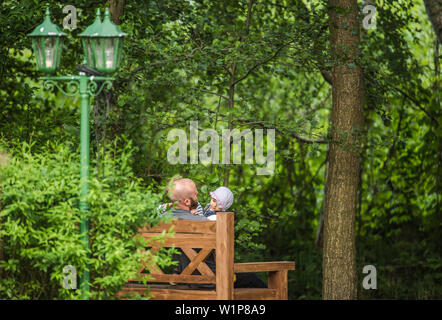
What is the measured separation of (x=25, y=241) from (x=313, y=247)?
779 centimetres

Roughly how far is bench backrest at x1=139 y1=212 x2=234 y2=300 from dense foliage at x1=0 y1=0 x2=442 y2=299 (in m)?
0.20

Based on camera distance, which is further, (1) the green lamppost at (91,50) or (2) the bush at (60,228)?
(1) the green lamppost at (91,50)

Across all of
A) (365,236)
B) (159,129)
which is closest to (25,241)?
(159,129)

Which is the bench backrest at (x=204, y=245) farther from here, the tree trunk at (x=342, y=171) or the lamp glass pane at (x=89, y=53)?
the tree trunk at (x=342, y=171)

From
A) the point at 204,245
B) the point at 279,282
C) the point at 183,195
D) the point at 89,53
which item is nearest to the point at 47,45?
the point at 89,53

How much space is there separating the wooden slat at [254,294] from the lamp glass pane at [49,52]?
192cm


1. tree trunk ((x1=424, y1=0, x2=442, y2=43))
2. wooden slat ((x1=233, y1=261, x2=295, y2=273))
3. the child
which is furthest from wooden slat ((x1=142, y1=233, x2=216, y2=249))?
tree trunk ((x1=424, y1=0, x2=442, y2=43))

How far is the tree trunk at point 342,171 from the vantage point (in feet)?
22.0

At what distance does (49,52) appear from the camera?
4.24 m

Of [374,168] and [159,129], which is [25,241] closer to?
[159,129]

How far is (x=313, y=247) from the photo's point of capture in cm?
1118

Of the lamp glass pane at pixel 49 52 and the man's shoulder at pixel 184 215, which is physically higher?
the lamp glass pane at pixel 49 52

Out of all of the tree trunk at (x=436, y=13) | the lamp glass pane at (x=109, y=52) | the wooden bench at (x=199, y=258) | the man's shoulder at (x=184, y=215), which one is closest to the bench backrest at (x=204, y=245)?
the wooden bench at (x=199, y=258)

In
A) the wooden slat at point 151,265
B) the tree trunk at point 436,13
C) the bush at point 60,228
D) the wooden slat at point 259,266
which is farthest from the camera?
the tree trunk at point 436,13
